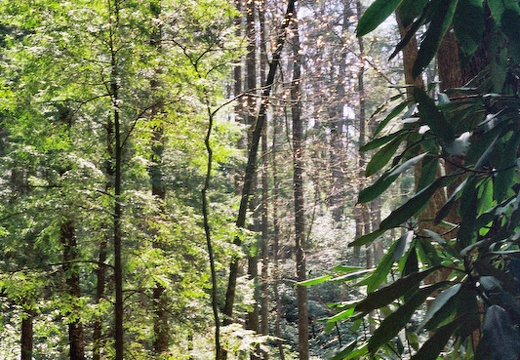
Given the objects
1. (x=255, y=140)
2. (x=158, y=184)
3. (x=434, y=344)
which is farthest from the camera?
(x=158, y=184)

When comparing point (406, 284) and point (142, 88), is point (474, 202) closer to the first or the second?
point (406, 284)

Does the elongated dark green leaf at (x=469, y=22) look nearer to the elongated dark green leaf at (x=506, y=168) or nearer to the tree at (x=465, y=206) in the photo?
the tree at (x=465, y=206)

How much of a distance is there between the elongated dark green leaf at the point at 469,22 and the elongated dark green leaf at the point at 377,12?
0.43ft

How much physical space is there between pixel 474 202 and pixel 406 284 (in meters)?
0.25

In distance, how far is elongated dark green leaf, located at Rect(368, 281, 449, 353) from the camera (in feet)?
2.64

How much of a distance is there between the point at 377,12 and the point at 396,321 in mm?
Answer: 526

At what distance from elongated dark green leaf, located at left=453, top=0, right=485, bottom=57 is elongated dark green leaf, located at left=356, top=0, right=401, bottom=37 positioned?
0.43 ft

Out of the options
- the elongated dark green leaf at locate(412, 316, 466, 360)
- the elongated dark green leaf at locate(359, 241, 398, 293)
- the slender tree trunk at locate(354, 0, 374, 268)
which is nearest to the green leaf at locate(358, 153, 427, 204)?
the elongated dark green leaf at locate(359, 241, 398, 293)

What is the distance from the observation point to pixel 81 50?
5180 millimetres

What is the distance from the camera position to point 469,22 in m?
0.87

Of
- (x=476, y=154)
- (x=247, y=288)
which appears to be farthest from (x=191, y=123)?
(x=476, y=154)

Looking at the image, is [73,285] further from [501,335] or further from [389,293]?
[501,335]

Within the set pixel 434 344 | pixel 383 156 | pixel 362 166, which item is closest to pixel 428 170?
pixel 383 156

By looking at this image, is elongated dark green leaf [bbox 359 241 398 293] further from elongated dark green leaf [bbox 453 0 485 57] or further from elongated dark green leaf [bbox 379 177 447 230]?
elongated dark green leaf [bbox 453 0 485 57]
